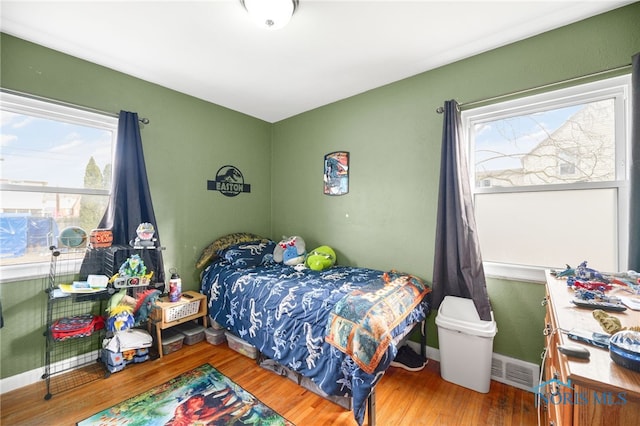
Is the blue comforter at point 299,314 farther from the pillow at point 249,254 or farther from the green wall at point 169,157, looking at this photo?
the green wall at point 169,157

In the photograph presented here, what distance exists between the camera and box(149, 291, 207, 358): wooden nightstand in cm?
247

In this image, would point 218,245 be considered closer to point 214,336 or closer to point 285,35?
point 214,336

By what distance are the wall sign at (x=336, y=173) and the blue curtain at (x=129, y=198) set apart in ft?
6.23

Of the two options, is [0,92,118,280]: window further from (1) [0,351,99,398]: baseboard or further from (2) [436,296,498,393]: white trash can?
(2) [436,296,498,393]: white trash can

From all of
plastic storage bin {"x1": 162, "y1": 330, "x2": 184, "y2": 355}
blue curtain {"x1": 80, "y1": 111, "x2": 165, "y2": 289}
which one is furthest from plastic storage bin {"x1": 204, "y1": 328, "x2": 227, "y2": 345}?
blue curtain {"x1": 80, "y1": 111, "x2": 165, "y2": 289}

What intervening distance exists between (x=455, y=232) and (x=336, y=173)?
1.49 metres

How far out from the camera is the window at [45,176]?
2.07 m

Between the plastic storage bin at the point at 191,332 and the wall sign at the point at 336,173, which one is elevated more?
the wall sign at the point at 336,173

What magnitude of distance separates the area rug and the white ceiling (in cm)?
267

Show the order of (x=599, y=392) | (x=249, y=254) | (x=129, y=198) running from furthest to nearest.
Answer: (x=249, y=254) → (x=129, y=198) → (x=599, y=392)

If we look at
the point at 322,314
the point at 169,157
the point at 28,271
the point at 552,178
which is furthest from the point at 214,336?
the point at 552,178

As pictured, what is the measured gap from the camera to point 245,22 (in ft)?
6.24

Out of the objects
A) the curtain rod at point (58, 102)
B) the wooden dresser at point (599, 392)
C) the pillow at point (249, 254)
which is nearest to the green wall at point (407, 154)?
the pillow at point (249, 254)

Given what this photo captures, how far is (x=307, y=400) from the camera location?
192cm
